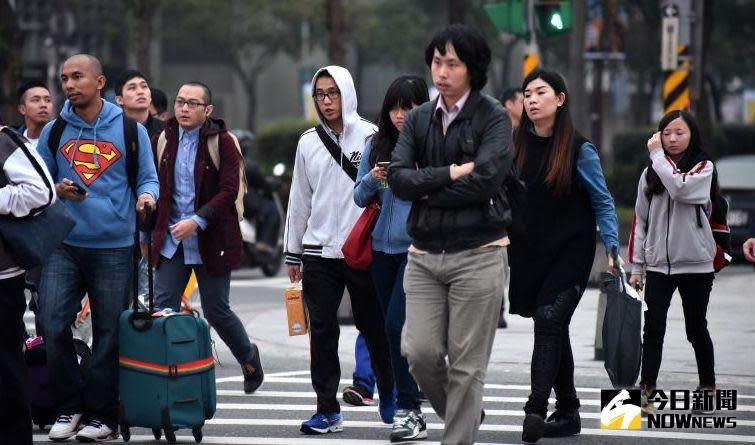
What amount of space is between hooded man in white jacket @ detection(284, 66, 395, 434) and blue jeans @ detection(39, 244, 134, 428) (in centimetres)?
96

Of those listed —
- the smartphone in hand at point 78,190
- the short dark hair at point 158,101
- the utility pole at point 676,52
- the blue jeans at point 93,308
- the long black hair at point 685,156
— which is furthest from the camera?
the utility pole at point 676,52

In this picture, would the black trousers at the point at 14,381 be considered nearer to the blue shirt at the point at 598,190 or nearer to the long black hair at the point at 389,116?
the long black hair at the point at 389,116

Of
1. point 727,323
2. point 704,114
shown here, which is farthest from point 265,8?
point 727,323

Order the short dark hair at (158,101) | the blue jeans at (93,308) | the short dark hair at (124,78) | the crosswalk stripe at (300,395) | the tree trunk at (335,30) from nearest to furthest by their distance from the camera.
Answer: the blue jeans at (93,308) < the crosswalk stripe at (300,395) < the short dark hair at (124,78) < the short dark hair at (158,101) < the tree trunk at (335,30)

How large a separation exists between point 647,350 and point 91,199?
10.5ft

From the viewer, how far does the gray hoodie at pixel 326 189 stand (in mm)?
7988

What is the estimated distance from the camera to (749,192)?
2031 centimetres

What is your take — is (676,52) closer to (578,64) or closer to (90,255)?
(578,64)

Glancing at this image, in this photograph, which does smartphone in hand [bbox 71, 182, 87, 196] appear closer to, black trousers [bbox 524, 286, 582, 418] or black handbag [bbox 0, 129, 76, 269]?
black handbag [bbox 0, 129, 76, 269]

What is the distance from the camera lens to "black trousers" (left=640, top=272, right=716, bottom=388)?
8672 mm

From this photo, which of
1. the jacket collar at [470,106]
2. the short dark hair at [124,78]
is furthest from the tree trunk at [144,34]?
the jacket collar at [470,106]

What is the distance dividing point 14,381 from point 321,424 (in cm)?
183

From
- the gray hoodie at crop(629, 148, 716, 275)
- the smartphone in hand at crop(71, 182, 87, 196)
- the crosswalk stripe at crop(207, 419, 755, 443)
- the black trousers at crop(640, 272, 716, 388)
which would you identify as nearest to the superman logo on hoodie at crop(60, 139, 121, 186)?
the smartphone in hand at crop(71, 182, 87, 196)

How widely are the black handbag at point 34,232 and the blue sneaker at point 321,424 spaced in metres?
1.83
